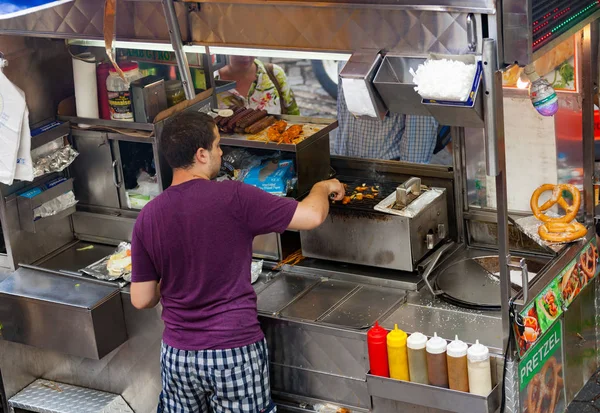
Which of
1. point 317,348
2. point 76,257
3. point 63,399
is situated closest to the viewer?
point 317,348

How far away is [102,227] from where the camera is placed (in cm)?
544

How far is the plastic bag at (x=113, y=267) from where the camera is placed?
4.94 m

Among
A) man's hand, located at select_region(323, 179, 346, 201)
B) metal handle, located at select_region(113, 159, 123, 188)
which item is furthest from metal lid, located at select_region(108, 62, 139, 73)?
man's hand, located at select_region(323, 179, 346, 201)

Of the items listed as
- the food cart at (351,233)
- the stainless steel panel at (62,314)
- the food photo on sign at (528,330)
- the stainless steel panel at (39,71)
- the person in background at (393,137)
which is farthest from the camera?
the person in background at (393,137)

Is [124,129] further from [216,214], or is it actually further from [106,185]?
[216,214]

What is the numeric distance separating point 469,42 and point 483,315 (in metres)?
1.31

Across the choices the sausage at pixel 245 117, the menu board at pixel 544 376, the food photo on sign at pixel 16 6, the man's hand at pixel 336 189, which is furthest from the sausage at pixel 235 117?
the menu board at pixel 544 376

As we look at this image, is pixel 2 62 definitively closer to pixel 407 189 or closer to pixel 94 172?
pixel 94 172

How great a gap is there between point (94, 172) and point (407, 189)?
1.87 meters

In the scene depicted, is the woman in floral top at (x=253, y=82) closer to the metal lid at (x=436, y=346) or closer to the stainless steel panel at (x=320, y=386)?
the stainless steel panel at (x=320, y=386)

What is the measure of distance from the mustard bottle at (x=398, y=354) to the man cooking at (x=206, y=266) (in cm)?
58

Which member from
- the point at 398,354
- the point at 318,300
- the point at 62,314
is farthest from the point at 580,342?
the point at 62,314

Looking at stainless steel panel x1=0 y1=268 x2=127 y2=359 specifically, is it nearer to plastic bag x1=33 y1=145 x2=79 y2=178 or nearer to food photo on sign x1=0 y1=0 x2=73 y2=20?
plastic bag x1=33 y1=145 x2=79 y2=178

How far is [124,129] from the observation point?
199 inches
